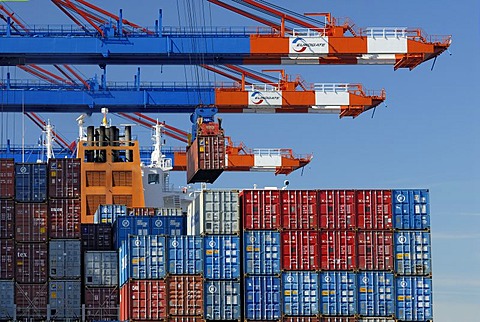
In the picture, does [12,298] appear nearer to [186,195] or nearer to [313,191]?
[313,191]

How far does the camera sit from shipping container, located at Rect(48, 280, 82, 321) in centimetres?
5328

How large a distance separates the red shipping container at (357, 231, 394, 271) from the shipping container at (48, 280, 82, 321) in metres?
→ 13.0

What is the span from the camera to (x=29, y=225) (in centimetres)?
5381

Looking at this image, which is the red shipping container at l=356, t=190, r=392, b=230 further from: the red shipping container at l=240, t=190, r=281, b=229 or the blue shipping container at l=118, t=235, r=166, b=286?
the blue shipping container at l=118, t=235, r=166, b=286

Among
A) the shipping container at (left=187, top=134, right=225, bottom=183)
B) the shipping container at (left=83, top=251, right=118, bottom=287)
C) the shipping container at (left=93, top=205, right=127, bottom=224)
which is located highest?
the shipping container at (left=187, top=134, right=225, bottom=183)

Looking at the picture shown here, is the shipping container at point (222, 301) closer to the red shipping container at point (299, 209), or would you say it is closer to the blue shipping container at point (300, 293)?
the blue shipping container at point (300, 293)

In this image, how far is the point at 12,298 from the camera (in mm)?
52938

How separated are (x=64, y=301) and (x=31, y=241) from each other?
305 centimetres

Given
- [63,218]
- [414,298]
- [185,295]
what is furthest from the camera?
[63,218]

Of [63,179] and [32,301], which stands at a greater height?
[63,179]

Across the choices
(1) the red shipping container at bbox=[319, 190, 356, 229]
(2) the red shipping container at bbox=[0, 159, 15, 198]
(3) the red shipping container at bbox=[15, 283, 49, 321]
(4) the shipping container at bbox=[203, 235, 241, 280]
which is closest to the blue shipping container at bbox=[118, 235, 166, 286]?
(4) the shipping container at bbox=[203, 235, 241, 280]

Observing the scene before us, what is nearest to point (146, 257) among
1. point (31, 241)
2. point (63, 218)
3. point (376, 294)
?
point (63, 218)

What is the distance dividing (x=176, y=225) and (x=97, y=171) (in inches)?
582

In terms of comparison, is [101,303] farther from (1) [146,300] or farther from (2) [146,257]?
(1) [146,300]
